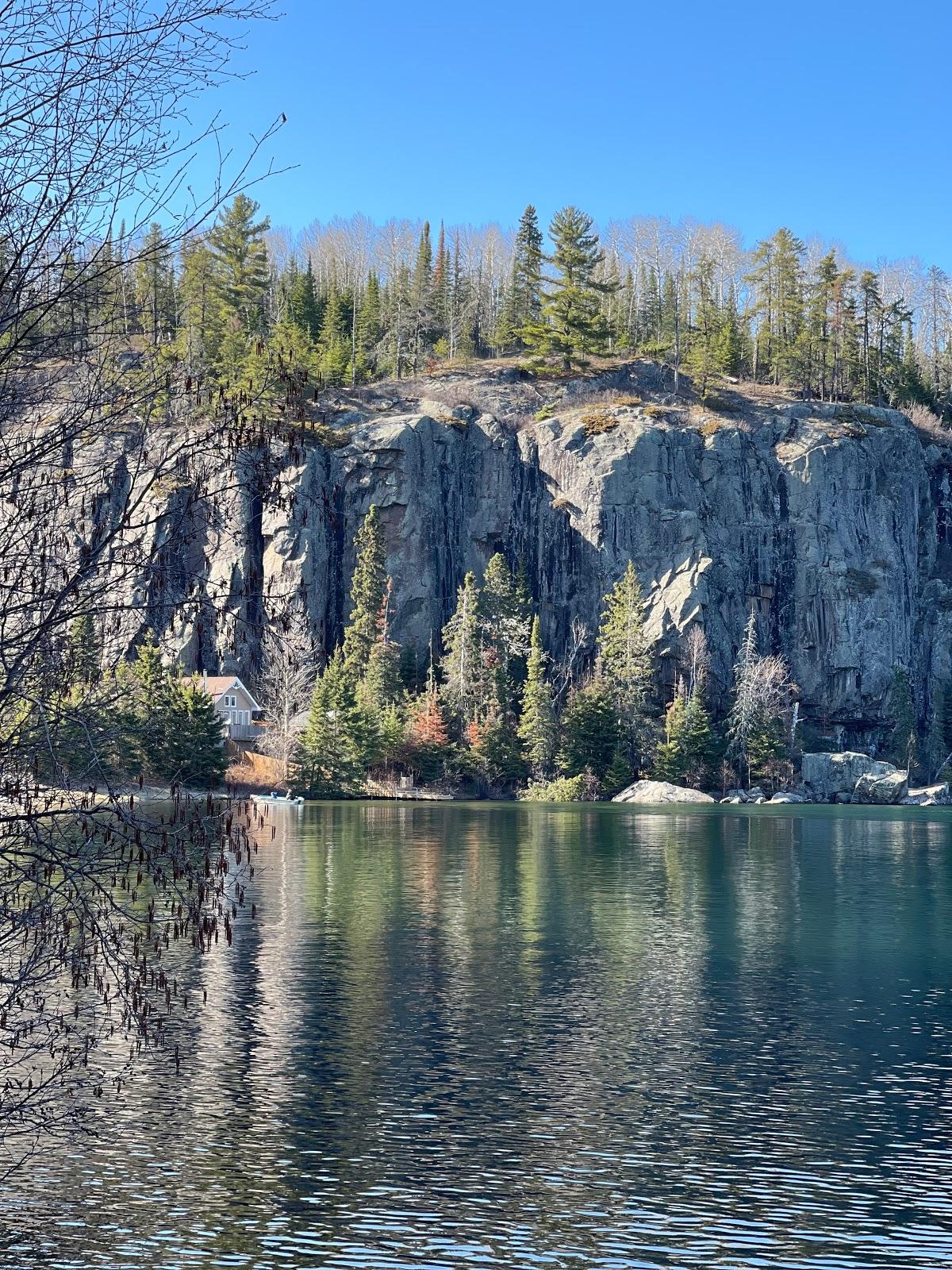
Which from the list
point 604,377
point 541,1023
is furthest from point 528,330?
point 541,1023

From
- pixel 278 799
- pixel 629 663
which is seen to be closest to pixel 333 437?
pixel 629 663

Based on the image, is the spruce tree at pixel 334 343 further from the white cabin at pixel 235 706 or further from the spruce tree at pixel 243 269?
the white cabin at pixel 235 706

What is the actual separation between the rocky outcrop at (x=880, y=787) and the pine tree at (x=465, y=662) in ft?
90.7

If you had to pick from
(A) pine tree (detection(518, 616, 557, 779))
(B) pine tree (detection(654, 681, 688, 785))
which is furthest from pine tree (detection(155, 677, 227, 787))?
(B) pine tree (detection(654, 681, 688, 785))

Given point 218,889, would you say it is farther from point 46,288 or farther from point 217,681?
A: point 217,681

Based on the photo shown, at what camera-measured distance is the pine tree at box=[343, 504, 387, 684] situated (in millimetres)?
102312

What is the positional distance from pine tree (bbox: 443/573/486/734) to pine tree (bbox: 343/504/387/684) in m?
5.65

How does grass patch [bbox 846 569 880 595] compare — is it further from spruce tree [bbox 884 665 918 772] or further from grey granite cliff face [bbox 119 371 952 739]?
spruce tree [bbox 884 665 918 772]

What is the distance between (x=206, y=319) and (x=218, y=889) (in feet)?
17.1

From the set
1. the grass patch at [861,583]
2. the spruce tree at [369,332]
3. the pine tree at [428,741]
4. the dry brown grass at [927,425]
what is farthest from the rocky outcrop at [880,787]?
the spruce tree at [369,332]

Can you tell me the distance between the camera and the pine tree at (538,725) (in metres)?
95.1

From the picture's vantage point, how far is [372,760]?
299ft

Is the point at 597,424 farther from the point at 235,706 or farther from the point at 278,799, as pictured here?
the point at 278,799

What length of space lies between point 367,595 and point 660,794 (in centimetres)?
2747
